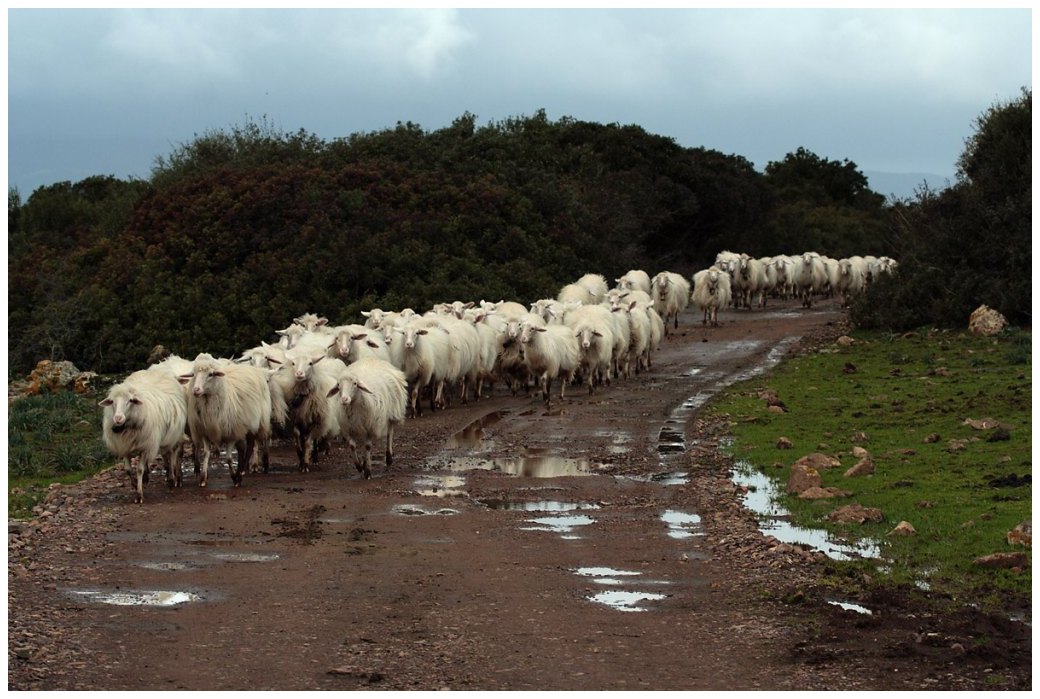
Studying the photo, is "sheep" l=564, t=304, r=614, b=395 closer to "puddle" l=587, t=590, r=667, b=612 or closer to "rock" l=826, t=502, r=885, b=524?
"rock" l=826, t=502, r=885, b=524

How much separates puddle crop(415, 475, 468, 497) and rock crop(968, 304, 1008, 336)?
1754cm

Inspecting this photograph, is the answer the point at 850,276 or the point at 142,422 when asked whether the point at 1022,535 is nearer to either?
the point at 142,422

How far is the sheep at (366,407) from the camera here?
16641mm

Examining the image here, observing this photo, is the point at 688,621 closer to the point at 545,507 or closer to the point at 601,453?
the point at 545,507

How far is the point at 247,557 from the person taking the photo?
481 inches

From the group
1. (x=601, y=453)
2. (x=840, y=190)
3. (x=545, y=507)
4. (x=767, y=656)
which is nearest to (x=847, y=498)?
(x=545, y=507)

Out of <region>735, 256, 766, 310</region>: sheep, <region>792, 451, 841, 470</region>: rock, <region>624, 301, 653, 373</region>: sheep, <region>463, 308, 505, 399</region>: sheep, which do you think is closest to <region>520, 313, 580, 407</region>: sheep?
<region>463, 308, 505, 399</region>: sheep

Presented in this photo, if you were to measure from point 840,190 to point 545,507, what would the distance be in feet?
244

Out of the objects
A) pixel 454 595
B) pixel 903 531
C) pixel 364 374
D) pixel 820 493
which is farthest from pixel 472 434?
pixel 454 595

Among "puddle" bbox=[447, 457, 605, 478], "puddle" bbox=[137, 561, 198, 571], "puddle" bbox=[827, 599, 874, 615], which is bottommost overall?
"puddle" bbox=[827, 599, 874, 615]

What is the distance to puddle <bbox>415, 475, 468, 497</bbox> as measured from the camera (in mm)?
15430

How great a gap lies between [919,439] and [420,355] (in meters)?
8.42

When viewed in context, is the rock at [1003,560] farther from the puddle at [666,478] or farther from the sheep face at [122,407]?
the sheep face at [122,407]

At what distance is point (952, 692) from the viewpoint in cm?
799
